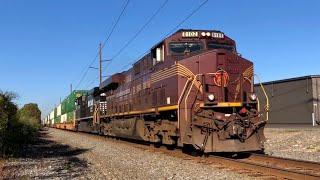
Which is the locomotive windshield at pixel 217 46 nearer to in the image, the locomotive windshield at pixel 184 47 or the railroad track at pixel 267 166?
the locomotive windshield at pixel 184 47

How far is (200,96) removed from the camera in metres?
11.7

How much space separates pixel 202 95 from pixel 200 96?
0.25 feet

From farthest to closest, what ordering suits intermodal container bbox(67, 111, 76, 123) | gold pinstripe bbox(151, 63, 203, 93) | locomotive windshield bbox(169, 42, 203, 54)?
1. intermodal container bbox(67, 111, 76, 123)
2. locomotive windshield bbox(169, 42, 203, 54)
3. gold pinstripe bbox(151, 63, 203, 93)

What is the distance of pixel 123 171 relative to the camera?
10.1 metres

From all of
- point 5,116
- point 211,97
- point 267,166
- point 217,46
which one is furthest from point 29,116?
point 267,166

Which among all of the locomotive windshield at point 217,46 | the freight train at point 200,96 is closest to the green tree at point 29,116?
the freight train at point 200,96

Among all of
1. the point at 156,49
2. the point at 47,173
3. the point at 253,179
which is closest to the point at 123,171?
the point at 47,173

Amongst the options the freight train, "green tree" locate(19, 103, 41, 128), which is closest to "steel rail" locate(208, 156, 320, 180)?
the freight train

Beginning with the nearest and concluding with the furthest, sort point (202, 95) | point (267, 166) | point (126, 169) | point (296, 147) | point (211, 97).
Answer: point (267, 166)
point (126, 169)
point (211, 97)
point (202, 95)
point (296, 147)

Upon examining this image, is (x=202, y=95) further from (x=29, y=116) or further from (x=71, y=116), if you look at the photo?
(x=29, y=116)

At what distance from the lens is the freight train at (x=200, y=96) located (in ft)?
36.6

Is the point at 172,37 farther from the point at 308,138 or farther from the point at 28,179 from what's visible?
the point at 308,138

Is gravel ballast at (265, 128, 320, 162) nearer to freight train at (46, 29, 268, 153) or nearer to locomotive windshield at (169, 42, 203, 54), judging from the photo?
freight train at (46, 29, 268, 153)

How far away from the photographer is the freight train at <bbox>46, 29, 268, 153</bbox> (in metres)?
11.2
